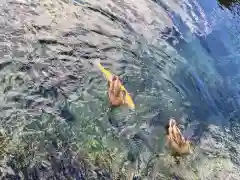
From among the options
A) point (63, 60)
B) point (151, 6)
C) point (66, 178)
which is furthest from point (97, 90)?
point (151, 6)

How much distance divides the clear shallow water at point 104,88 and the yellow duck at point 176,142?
0.68 feet

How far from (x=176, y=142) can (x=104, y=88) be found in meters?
2.10

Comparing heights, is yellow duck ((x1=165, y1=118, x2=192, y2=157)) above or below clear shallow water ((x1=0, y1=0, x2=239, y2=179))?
above

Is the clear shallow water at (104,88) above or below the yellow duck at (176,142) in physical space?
below

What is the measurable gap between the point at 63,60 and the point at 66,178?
3314 millimetres

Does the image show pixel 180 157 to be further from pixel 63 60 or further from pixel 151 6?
pixel 151 6

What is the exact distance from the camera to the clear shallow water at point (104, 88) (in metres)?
7.31

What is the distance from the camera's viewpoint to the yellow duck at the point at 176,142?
7.96 meters

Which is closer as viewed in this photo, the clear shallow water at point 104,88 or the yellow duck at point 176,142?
the clear shallow water at point 104,88

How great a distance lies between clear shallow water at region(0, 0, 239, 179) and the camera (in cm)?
731

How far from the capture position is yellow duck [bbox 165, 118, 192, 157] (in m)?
7.96

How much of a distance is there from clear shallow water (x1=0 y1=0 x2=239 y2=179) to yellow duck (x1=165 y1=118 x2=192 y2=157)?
0.68ft

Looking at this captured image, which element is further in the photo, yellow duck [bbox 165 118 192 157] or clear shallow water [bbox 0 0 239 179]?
yellow duck [bbox 165 118 192 157]

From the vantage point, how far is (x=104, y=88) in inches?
345
